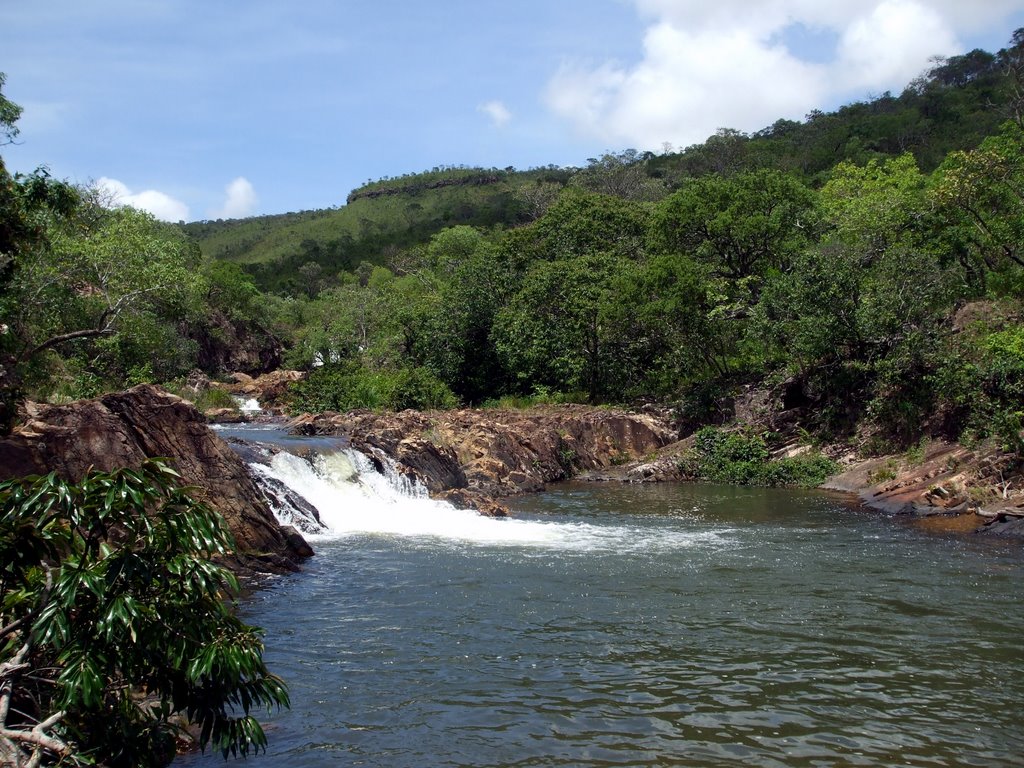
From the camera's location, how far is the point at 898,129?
75.1 m

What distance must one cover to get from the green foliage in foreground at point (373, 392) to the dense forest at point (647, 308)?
12 centimetres

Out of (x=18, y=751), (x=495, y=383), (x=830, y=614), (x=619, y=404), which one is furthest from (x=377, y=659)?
(x=495, y=383)

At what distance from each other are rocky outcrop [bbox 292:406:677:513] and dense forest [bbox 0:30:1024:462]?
2955 millimetres

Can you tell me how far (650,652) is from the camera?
11078 millimetres

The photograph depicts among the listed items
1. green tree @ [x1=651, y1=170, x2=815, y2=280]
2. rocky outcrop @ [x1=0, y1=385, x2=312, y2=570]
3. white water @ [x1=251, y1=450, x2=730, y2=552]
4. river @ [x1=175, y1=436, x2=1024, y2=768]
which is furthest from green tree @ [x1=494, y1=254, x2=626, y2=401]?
rocky outcrop @ [x1=0, y1=385, x2=312, y2=570]

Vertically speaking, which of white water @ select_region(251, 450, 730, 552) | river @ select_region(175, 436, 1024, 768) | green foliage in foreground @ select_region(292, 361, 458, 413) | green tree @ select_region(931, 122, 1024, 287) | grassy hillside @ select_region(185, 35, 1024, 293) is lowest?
river @ select_region(175, 436, 1024, 768)

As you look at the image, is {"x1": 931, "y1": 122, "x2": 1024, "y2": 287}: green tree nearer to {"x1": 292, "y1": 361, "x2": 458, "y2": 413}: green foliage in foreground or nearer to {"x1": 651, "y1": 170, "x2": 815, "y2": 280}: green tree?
{"x1": 651, "y1": 170, "x2": 815, "y2": 280}: green tree

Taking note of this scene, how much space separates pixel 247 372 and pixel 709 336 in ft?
114

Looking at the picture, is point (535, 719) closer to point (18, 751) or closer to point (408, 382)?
point (18, 751)

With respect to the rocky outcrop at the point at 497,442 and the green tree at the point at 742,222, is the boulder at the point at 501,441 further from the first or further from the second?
the green tree at the point at 742,222

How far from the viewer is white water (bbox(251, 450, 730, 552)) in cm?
1872

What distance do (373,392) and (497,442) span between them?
13061 millimetres

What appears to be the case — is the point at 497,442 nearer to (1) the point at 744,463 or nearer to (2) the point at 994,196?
(1) the point at 744,463

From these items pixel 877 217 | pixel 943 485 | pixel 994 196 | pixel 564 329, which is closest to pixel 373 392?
pixel 564 329
